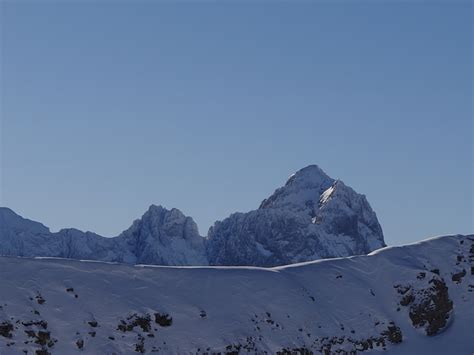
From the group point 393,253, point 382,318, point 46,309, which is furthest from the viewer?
point 393,253

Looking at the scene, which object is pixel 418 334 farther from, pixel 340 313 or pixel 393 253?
pixel 393 253

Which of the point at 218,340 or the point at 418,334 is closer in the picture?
the point at 218,340

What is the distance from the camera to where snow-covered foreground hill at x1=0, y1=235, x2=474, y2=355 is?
2186 inches

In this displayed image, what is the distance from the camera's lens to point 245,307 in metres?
63.7

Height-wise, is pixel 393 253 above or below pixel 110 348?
above

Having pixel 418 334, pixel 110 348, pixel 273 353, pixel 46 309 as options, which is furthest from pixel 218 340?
pixel 418 334

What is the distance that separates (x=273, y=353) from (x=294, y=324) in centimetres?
476

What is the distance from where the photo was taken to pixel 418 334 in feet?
219

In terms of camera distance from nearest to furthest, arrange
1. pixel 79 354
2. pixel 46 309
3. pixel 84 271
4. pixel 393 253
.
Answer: pixel 79 354 < pixel 46 309 < pixel 84 271 < pixel 393 253

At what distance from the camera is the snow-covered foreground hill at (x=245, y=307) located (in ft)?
182

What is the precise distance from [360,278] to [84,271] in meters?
24.3

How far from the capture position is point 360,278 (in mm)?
72625

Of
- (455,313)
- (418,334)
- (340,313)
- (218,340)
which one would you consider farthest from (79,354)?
(455,313)

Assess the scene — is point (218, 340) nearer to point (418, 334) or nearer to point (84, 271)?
point (84, 271)
